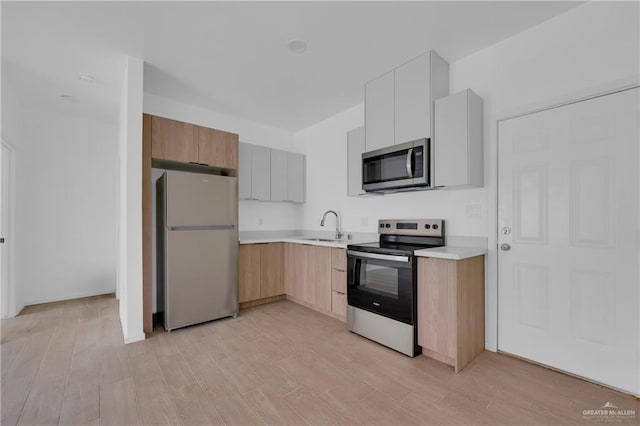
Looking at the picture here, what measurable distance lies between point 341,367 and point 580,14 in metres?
3.11

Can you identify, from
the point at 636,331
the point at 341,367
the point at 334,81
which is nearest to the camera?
the point at 636,331

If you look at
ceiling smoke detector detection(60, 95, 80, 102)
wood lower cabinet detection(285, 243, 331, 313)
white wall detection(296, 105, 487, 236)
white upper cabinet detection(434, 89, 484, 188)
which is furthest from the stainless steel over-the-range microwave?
ceiling smoke detector detection(60, 95, 80, 102)

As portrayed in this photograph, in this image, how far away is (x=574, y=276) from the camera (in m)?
2.01

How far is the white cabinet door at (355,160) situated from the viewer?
3179mm

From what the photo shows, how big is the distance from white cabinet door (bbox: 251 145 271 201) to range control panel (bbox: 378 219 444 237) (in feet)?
5.71

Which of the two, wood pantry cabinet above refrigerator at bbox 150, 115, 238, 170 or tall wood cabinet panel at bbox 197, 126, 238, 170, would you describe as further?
tall wood cabinet panel at bbox 197, 126, 238, 170

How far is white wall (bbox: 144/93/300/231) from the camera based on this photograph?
3.54 meters

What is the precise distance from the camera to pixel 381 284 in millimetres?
2562

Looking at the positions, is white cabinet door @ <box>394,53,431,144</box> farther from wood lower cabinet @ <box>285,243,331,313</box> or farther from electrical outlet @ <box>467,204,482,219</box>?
wood lower cabinet @ <box>285,243,331,313</box>

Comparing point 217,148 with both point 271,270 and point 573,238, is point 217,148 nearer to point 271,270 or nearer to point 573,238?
point 271,270

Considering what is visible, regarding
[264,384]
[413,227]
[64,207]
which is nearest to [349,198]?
[413,227]

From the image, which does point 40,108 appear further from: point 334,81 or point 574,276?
point 574,276

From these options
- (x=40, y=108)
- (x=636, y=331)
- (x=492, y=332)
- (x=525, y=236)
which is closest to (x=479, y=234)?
(x=525, y=236)

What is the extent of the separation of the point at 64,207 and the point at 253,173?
2801 mm
